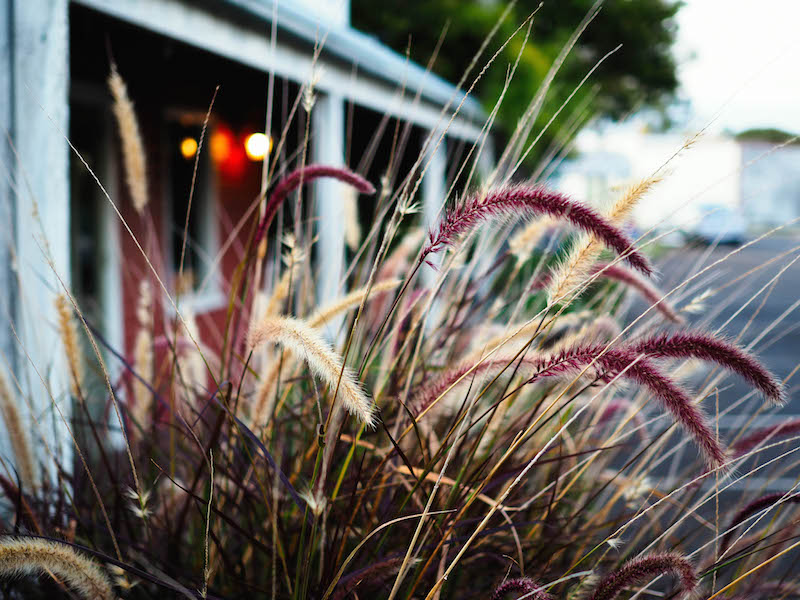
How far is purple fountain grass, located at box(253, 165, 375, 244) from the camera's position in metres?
1.33

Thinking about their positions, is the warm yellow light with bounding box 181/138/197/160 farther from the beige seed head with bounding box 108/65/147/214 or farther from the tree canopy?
the beige seed head with bounding box 108/65/147/214

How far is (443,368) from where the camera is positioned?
1.60 metres

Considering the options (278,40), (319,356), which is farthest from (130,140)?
(278,40)

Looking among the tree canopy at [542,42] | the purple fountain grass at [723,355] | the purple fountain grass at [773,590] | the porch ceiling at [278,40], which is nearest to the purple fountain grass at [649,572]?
the purple fountain grass at [723,355]

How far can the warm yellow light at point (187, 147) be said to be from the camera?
251 inches

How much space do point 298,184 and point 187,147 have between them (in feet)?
18.0

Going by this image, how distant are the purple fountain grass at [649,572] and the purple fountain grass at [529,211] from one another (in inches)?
16.6

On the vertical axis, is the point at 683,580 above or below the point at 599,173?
below

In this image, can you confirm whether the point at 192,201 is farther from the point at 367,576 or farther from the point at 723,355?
the point at 723,355

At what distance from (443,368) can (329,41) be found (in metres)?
3.36

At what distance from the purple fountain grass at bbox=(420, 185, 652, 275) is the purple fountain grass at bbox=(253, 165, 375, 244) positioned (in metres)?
0.34

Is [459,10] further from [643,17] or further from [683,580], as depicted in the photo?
[683,580]

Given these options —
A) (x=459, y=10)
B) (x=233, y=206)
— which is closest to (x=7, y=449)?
(x=233, y=206)

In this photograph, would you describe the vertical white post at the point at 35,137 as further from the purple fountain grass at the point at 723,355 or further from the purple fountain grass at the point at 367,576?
the purple fountain grass at the point at 723,355
